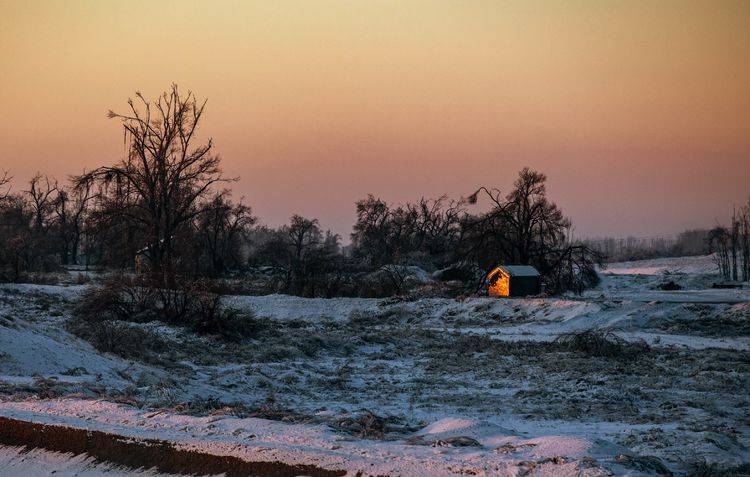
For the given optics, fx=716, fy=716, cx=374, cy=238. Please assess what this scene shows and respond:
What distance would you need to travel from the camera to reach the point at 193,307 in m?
21.6

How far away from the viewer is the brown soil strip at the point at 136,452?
5.36m

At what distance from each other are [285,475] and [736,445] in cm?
498

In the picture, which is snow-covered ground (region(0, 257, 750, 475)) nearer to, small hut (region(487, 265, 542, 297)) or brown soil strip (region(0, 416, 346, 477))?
brown soil strip (region(0, 416, 346, 477))

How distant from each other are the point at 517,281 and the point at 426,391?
2135 cm

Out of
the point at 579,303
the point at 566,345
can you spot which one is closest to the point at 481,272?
the point at 579,303

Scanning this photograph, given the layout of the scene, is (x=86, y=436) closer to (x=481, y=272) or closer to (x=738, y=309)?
(x=738, y=309)

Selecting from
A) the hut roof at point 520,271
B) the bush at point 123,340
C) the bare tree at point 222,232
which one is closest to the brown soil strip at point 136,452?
the bush at point 123,340

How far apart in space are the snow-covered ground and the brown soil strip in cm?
12

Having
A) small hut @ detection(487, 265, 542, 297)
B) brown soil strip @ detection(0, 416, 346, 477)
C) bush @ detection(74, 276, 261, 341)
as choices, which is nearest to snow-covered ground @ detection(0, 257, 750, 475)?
brown soil strip @ detection(0, 416, 346, 477)

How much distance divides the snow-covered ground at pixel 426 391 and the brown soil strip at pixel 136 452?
4.6 inches

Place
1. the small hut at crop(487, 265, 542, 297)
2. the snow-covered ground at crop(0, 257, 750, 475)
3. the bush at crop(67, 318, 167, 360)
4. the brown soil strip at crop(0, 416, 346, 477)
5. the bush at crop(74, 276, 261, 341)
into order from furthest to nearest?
the small hut at crop(487, 265, 542, 297) → the bush at crop(74, 276, 261, 341) → the bush at crop(67, 318, 167, 360) → the snow-covered ground at crop(0, 257, 750, 475) → the brown soil strip at crop(0, 416, 346, 477)

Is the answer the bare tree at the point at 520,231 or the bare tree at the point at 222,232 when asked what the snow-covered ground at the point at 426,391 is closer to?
the bare tree at the point at 520,231

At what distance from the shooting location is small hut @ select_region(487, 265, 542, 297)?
33812mm

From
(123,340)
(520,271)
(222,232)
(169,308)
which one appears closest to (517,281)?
(520,271)
